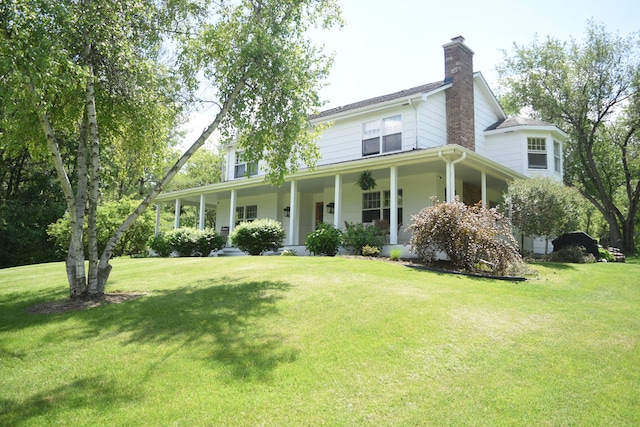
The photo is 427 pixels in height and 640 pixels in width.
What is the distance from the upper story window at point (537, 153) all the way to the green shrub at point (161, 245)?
15.4 m

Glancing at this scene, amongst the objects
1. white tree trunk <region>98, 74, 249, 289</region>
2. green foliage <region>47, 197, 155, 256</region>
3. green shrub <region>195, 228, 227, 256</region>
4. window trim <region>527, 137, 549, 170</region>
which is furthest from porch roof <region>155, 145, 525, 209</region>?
green foliage <region>47, 197, 155, 256</region>

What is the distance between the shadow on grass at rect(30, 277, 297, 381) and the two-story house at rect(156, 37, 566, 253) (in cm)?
792

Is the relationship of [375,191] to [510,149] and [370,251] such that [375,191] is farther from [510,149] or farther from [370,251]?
[510,149]

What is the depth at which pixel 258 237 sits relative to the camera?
16.2 m

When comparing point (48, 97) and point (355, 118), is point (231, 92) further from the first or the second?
point (355, 118)

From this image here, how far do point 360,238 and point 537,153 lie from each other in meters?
9.42

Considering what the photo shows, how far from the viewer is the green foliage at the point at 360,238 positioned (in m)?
14.3

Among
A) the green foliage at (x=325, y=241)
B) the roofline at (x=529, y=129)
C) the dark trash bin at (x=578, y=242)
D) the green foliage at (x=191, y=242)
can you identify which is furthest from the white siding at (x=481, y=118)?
the green foliage at (x=191, y=242)

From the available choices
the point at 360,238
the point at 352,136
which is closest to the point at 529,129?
the point at 352,136

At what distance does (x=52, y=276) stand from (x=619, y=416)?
12.8m

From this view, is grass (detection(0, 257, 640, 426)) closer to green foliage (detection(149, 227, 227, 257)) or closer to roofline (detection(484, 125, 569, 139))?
green foliage (detection(149, 227, 227, 257))

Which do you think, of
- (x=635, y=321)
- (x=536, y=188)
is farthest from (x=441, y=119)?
(x=635, y=321)

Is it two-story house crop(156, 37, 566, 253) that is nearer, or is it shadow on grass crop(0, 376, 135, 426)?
shadow on grass crop(0, 376, 135, 426)

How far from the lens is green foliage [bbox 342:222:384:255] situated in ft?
46.8
